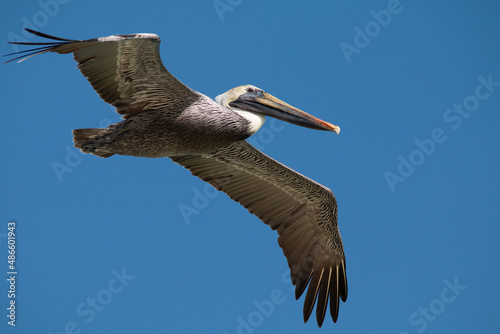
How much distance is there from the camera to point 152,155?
9.94 metres

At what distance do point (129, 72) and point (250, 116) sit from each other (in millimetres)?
1809

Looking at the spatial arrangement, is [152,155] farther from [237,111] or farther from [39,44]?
[39,44]

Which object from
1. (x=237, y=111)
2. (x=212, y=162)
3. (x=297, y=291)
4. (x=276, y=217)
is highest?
(x=237, y=111)

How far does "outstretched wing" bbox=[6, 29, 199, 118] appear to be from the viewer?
8.99 m

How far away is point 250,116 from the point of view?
1026 cm

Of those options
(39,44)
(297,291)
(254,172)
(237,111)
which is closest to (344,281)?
(297,291)

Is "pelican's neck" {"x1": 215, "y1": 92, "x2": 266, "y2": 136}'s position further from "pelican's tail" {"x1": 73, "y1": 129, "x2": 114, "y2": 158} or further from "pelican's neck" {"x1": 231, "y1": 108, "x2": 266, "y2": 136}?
"pelican's tail" {"x1": 73, "y1": 129, "x2": 114, "y2": 158}

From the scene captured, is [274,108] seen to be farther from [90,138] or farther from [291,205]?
[90,138]

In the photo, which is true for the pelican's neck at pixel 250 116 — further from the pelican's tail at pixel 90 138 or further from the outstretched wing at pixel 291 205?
the pelican's tail at pixel 90 138

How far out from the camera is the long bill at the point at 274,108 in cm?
1045

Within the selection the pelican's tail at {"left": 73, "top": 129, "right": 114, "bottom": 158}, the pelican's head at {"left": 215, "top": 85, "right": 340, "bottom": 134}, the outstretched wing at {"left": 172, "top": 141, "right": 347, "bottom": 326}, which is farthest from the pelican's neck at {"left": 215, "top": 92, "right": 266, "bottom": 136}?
the pelican's tail at {"left": 73, "top": 129, "right": 114, "bottom": 158}

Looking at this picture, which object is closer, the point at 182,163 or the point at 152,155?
the point at 152,155

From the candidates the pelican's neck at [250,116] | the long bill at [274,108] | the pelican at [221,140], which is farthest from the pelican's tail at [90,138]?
the long bill at [274,108]

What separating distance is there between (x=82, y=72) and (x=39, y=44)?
3.09 ft
